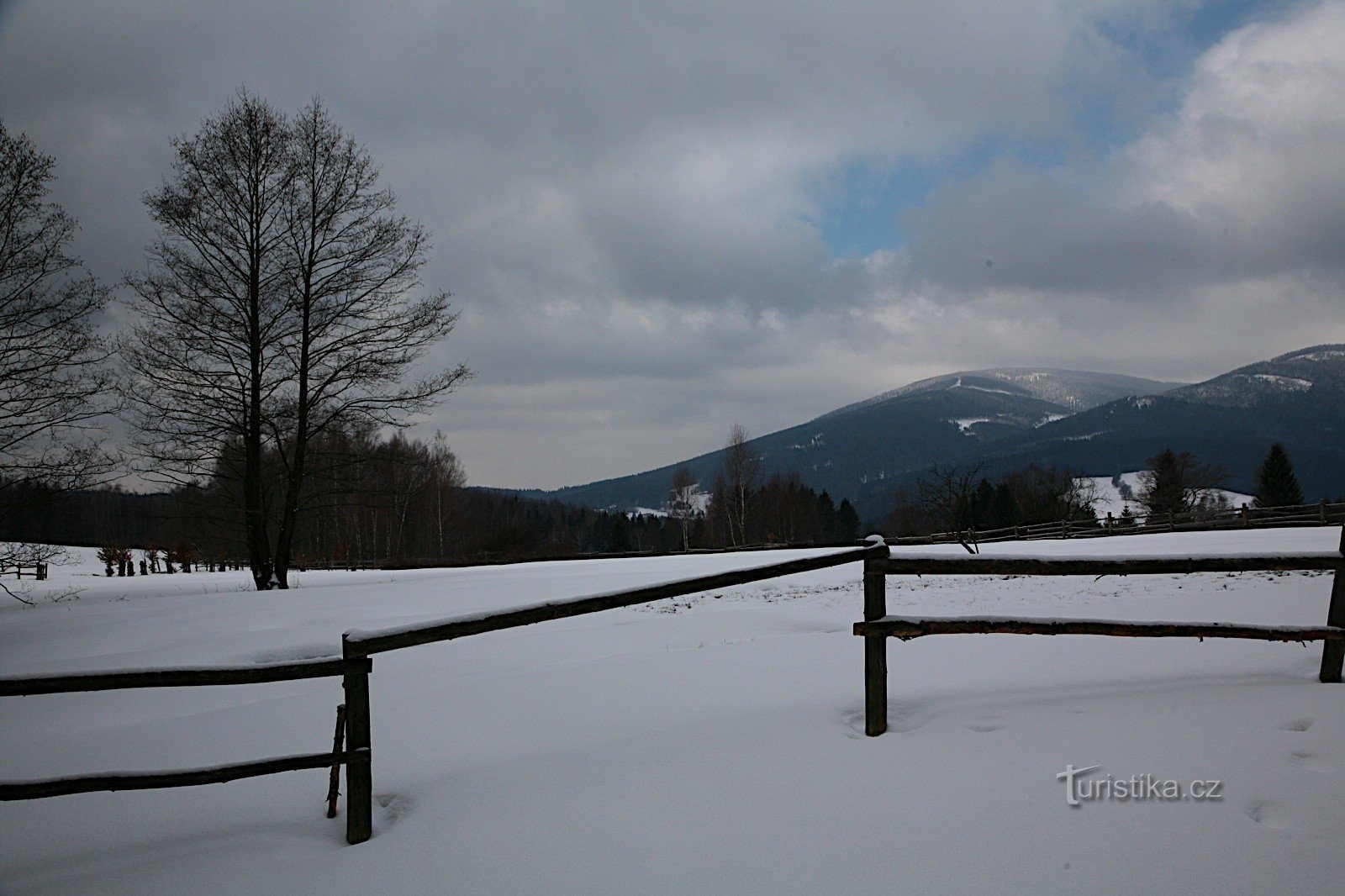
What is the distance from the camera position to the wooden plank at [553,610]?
3.61 metres

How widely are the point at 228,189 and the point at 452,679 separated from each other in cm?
1540

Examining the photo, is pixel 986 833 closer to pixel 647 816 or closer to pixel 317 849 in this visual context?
pixel 647 816

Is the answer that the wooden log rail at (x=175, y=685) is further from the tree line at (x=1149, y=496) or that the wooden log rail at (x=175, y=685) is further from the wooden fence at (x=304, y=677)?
the tree line at (x=1149, y=496)

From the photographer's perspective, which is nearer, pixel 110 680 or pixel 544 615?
pixel 110 680

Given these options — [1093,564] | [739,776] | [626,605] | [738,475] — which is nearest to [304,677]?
[626,605]

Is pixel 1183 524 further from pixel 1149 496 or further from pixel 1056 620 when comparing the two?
pixel 1149 496

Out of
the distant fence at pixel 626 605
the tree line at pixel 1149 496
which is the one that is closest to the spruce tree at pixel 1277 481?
the tree line at pixel 1149 496

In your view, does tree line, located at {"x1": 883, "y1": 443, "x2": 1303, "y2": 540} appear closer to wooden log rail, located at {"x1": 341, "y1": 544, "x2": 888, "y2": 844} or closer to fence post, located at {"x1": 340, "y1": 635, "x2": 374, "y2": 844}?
wooden log rail, located at {"x1": 341, "y1": 544, "x2": 888, "y2": 844}

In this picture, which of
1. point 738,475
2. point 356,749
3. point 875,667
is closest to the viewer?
point 356,749

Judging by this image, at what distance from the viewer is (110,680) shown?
3.40 metres

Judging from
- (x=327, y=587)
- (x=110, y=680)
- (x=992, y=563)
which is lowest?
(x=327, y=587)

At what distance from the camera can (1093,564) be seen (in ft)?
15.1

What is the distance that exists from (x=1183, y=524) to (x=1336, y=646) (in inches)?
1395

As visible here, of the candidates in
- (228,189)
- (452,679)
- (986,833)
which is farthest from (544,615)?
(228,189)
